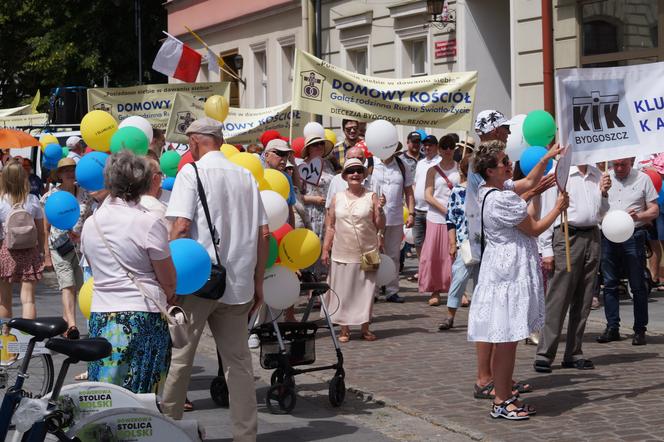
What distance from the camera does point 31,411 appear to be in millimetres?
4641

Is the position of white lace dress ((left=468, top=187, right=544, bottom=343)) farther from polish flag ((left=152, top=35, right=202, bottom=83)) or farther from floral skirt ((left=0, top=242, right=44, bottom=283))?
polish flag ((left=152, top=35, right=202, bottom=83))

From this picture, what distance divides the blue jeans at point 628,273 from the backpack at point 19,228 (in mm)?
5347

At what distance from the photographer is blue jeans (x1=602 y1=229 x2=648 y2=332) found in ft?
36.0

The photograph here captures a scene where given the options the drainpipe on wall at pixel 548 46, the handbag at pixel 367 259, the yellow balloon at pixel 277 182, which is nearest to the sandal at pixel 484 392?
the yellow balloon at pixel 277 182

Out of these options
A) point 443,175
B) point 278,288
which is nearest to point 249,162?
point 278,288

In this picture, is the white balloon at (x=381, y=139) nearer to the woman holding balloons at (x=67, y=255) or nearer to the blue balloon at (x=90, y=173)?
the woman holding balloons at (x=67, y=255)

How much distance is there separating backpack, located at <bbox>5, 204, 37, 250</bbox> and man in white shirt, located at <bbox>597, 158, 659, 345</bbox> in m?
5.34

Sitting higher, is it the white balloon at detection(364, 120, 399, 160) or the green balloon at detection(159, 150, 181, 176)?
the white balloon at detection(364, 120, 399, 160)

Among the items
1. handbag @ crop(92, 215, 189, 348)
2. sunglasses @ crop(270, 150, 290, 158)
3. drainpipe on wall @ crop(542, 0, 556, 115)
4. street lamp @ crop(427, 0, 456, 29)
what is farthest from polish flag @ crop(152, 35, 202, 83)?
handbag @ crop(92, 215, 189, 348)

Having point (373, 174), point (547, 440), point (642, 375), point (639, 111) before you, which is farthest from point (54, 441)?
point (373, 174)

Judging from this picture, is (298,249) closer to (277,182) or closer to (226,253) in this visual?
(277,182)

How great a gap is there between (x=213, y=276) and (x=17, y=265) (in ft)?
16.7

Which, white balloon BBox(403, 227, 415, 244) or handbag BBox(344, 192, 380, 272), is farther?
white balloon BBox(403, 227, 415, 244)

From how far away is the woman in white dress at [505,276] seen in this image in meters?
7.94
